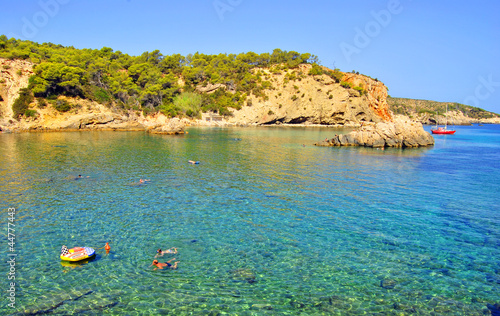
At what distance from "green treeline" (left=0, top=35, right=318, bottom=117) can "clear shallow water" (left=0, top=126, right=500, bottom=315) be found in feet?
202

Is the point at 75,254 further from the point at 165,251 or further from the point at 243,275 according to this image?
the point at 243,275

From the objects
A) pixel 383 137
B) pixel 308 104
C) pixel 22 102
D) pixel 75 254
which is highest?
pixel 308 104

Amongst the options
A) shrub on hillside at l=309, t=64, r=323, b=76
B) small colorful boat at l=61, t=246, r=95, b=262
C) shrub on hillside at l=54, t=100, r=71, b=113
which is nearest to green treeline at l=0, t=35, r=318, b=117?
shrub on hillside at l=54, t=100, r=71, b=113

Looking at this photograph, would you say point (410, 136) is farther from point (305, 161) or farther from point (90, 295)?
point (90, 295)

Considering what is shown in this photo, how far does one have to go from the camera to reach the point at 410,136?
58.0 meters

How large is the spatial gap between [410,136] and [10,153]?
61918 millimetres

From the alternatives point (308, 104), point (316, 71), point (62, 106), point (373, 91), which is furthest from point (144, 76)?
point (373, 91)

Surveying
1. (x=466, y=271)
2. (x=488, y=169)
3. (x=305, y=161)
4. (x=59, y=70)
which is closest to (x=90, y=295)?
(x=466, y=271)

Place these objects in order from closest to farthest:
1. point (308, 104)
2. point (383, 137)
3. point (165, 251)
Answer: point (165, 251) < point (383, 137) < point (308, 104)

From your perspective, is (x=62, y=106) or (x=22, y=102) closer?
(x=22, y=102)

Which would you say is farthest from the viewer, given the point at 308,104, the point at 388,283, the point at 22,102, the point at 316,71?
the point at 316,71

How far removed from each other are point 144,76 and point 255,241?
104104 mm

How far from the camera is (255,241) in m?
15.0

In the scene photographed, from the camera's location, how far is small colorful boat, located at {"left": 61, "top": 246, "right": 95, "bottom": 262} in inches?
500
